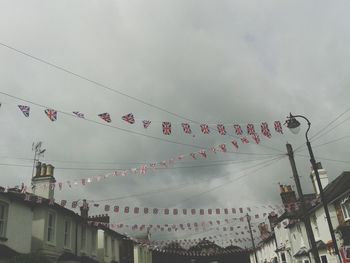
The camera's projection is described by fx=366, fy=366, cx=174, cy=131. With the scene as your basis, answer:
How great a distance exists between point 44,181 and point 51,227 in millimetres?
3361

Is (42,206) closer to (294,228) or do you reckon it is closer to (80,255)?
(80,255)

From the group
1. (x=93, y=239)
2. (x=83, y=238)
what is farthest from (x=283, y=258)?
(x=83, y=238)

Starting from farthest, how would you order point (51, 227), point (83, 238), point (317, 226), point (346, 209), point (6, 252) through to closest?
point (317, 226), point (83, 238), point (346, 209), point (51, 227), point (6, 252)

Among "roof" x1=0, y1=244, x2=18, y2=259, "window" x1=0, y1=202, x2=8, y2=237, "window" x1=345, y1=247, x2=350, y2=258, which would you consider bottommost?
"window" x1=345, y1=247, x2=350, y2=258

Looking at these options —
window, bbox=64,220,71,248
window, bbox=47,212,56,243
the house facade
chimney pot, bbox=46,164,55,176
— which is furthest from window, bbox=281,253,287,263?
chimney pot, bbox=46,164,55,176

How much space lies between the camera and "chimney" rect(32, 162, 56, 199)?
22.9 meters

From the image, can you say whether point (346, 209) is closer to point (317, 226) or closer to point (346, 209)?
point (346, 209)

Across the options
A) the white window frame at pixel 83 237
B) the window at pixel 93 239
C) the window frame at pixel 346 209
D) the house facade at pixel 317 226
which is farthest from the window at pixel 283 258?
the white window frame at pixel 83 237

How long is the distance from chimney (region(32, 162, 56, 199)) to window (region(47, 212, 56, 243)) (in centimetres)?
182

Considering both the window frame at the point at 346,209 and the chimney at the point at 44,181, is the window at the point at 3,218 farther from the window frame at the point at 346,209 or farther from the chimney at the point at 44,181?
the window frame at the point at 346,209

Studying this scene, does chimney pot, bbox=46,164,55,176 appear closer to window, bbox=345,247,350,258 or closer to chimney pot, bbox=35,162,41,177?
chimney pot, bbox=35,162,41,177

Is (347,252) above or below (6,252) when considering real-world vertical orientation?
below

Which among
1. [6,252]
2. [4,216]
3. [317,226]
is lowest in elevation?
[6,252]

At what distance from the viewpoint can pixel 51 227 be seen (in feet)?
70.0
